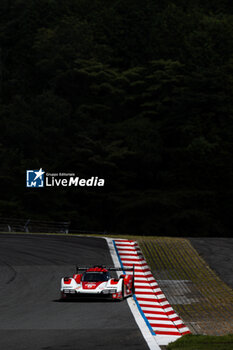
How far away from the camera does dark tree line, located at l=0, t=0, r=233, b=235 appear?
6725cm

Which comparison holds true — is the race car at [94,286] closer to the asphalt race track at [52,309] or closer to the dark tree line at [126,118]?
the asphalt race track at [52,309]

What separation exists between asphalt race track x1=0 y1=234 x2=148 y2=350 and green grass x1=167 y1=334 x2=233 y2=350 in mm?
833

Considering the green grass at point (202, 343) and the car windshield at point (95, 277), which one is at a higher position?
the car windshield at point (95, 277)

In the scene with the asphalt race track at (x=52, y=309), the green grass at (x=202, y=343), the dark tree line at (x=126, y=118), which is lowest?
the green grass at (x=202, y=343)

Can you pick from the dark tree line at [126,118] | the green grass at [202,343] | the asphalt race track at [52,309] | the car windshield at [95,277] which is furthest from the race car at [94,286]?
the dark tree line at [126,118]

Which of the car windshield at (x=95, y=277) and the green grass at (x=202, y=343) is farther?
the car windshield at (x=95, y=277)

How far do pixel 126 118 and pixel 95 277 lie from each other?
58.0m

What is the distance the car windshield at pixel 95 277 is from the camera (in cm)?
2134

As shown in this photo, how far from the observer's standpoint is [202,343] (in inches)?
539

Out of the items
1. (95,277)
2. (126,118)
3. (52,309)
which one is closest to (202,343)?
(52,309)

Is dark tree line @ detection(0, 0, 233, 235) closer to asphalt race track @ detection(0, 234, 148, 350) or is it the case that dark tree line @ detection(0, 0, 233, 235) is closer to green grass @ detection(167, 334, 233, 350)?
asphalt race track @ detection(0, 234, 148, 350)

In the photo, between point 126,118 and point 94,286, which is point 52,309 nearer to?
point 94,286

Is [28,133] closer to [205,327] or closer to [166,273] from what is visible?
[166,273]

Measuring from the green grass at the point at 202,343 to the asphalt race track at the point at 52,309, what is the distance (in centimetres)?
83
